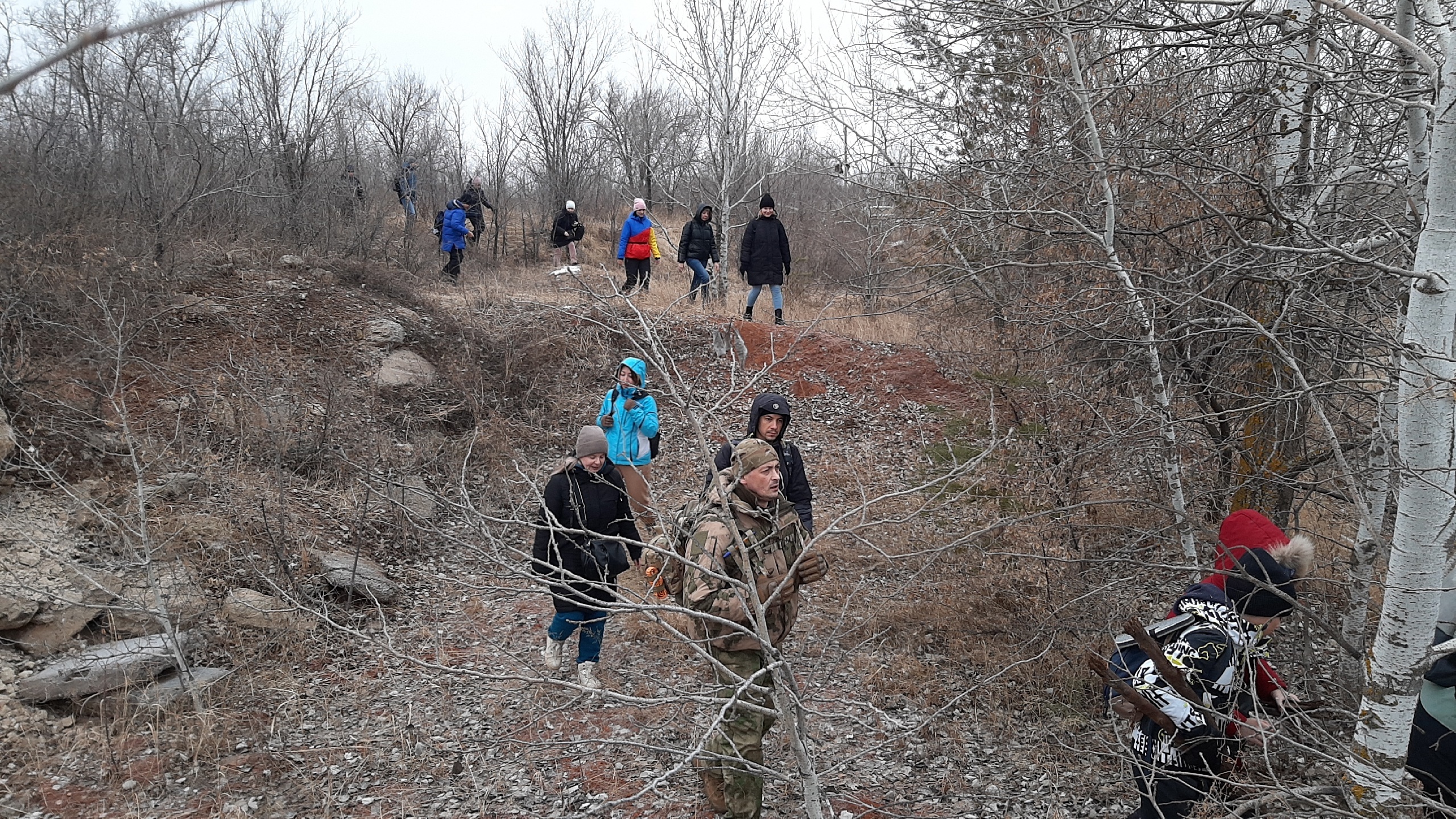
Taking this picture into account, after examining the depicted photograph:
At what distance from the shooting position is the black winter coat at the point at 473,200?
16.3 meters

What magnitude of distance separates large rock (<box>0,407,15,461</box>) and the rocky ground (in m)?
0.30

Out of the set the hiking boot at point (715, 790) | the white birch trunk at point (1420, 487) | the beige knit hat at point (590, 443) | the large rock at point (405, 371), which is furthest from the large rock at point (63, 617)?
the white birch trunk at point (1420, 487)

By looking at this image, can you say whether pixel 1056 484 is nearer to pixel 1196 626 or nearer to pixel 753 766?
pixel 1196 626

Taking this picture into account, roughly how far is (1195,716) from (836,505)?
5828mm

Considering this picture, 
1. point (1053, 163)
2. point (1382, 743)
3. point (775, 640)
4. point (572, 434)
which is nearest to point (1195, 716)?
point (1382, 743)

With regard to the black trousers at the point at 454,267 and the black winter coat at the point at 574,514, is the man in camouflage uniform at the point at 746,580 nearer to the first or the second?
the black winter coat at the point at 574,514

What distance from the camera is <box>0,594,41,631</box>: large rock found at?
540cm

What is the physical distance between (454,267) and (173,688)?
1083 cm

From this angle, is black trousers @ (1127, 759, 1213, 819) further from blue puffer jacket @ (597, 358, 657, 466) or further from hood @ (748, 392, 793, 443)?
blue puffer jacket @ (597, 358, 657, 466)

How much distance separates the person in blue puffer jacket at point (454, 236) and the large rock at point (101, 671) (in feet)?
32.8

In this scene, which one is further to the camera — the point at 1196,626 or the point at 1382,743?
the point at 1196,626

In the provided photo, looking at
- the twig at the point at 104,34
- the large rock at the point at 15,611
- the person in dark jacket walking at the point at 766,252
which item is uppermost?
the person in dark jacket walking at the point at 766,252

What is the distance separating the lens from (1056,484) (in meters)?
5.39

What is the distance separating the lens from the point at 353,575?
6.39 meters
